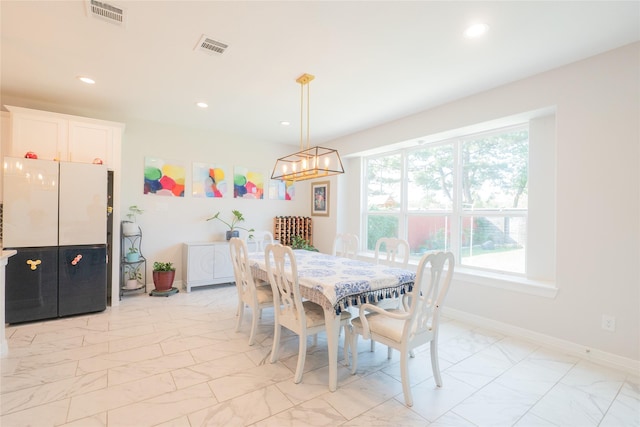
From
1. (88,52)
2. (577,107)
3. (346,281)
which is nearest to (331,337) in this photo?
(346,281)

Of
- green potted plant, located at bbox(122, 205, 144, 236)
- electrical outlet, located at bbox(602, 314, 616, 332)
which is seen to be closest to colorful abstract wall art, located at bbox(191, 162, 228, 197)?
green potted plant, located at bbox(122, 205, 144, 236)

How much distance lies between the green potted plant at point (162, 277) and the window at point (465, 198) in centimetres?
343

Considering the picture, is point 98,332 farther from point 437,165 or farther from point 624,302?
point 624,302

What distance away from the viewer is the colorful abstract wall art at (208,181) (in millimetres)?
5039

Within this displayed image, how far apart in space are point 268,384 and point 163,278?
118 inches

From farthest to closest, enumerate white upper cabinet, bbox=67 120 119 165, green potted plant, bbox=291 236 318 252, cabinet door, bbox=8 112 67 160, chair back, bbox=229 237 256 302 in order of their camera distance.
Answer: green potted plant, bbox=291 236 318 252 < white upper cabinet, bbox=67 120 119 165 < cabinet door, bbox=8 112 67 160 < chair back, bbox=229 237 256 302

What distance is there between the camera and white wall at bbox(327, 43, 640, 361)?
2430 mm

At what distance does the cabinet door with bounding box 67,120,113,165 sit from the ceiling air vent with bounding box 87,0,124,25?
6.91 ft

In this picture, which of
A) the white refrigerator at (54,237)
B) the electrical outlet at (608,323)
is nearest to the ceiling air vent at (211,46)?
the white refrigerator at (54,237)

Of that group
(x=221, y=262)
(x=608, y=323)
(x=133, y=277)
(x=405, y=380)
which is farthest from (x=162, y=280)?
(x=608, y=323)

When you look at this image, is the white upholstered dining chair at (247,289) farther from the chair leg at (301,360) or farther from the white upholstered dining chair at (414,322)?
the white upholstered dining chair at (414,322)

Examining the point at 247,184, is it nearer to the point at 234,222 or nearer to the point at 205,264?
the point at 234,222

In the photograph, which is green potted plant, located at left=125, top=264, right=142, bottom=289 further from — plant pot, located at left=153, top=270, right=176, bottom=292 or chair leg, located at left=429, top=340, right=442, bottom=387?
chair leg, located at left=429, top=340, right=442, bottom=387

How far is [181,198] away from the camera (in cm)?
491
